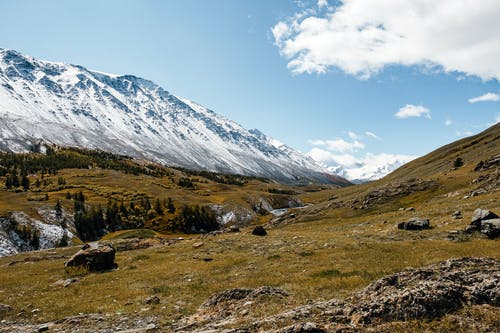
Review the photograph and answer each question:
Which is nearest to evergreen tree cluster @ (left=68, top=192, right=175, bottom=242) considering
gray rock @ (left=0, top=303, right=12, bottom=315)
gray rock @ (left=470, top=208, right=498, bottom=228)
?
gray rock @ (left=0, top=303, right=12, bottom=315)

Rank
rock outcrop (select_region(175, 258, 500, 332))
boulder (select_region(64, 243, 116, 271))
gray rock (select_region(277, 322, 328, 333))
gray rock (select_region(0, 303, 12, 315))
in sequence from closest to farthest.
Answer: gray rock (select_region(277, 322, 328, 333)) → rock outcrop (select_region(175, 258, 500, 332)) → gray rock (select_region(0, 303, 12, 315)) → boulder (select_region(64, 243, 116, 271))

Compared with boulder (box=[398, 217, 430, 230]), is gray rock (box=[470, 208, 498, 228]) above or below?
above

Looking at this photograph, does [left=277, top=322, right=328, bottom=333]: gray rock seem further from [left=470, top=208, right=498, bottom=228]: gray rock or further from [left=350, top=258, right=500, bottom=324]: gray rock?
[left=470, top=208, right=498, bottom=228]: gray rock

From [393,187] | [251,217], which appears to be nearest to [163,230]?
[251,217]

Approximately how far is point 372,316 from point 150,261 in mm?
32804

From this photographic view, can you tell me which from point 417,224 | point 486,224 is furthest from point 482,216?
point 417,224

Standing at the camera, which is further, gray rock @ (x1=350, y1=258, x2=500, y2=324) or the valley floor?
the valley floor

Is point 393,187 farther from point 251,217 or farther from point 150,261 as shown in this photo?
point 251,217

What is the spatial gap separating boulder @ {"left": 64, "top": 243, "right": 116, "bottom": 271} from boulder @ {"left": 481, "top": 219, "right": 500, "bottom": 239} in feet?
116

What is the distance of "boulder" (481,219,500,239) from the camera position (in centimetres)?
3084

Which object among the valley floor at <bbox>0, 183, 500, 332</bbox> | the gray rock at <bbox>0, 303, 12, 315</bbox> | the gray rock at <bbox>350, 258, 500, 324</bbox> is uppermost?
the gray rock at <bbox>350, 258, 500, 324</bbox>

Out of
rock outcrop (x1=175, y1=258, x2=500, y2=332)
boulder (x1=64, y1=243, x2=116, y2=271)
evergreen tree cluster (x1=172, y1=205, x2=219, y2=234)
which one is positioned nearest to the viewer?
rock outcrop (x1=175, y1=258, x2=500, y2=332)

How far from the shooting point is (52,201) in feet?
485

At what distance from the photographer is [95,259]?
37438 millimetres
